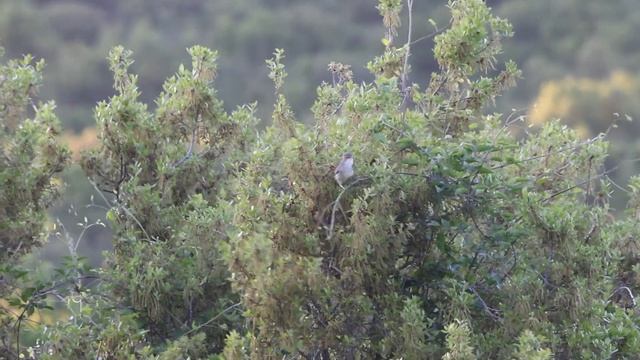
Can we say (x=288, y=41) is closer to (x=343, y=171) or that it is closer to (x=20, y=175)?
(x=20, y=175)

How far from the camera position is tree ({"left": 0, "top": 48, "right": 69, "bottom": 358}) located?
6680 mm

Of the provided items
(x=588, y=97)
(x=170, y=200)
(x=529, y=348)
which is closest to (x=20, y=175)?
(x=170, y=200)

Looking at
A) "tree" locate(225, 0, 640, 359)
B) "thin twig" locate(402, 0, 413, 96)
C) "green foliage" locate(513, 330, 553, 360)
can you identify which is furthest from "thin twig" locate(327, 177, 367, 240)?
"thin twig" locate(402, 0, 413, 96)

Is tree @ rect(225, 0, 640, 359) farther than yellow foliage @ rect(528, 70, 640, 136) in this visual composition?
No

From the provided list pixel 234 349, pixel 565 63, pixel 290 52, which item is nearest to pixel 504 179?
pixel 234 349

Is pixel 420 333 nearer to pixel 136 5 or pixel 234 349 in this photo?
pixel 234 349

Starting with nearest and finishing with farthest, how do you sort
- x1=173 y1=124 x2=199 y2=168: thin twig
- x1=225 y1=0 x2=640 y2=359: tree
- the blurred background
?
x1=225 y1=0 x2=640 y2=359: tree
x1=173 y1=124 x2=199 y2=168: thin twig
the blurred background

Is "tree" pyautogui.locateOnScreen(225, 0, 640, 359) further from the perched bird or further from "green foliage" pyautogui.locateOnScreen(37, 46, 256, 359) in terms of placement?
"green foliage" pyautogui.locateOnScreen(37, 46, 256, 359)

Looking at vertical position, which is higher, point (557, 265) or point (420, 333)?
point (557, 265)

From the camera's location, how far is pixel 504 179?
20.4 ft

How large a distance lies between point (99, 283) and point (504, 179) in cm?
239

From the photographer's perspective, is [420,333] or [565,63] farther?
[565,63]

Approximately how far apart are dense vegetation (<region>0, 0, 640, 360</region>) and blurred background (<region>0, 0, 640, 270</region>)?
2077 cm

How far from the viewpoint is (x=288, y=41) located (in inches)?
1289
